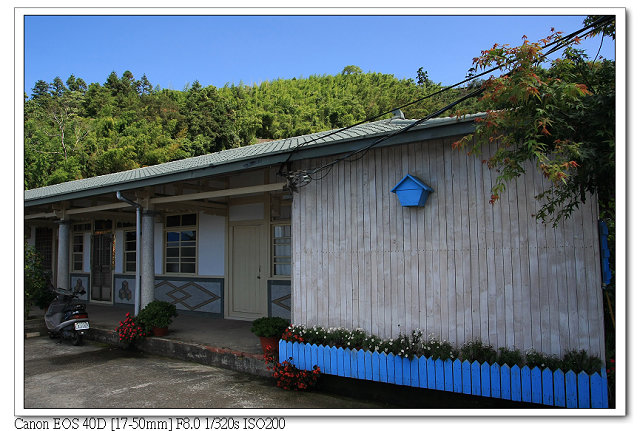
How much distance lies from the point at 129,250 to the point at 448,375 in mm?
10218

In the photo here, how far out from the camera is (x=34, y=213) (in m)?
12.8

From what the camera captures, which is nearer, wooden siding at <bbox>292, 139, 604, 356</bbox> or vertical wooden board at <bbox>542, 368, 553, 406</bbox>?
vertical wooden board at <bbox>542, 368, 553, 406</bbox>

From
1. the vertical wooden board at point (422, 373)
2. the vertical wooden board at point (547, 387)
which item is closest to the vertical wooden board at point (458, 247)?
the vertical wooden board at point (422, 373)

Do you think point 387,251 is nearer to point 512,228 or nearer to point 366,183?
point 366,183

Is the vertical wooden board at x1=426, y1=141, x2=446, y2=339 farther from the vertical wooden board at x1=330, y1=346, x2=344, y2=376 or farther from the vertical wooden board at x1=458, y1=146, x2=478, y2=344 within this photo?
the vertical wooden board at x1=330, y1=346, x2=344, y2=376

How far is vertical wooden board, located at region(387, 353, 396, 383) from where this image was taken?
5125 mm

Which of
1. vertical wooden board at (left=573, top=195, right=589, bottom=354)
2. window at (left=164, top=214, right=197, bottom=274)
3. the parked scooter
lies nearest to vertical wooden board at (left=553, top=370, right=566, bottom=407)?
vertical wooden board at (left=573, top=195, right=589, bottom=354)

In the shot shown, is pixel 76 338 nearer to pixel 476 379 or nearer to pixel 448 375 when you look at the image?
pixel 448 375

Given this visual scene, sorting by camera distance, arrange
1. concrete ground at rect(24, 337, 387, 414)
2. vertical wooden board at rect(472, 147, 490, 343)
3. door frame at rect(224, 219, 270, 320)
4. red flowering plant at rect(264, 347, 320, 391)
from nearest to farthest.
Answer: vertical wooden board at rect(472, 147, 490, 343) → concrete ground at rect(24, 337, 387, 414) → red flowering plant at rect(264, 347, 320, 391) → door frame at rect(224, 219, 270, 320)

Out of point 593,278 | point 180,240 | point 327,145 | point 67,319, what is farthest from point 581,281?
point 180,240

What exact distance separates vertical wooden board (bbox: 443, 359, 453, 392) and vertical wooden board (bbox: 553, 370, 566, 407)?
95cm

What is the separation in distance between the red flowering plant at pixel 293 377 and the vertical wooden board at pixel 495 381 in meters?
2.09
